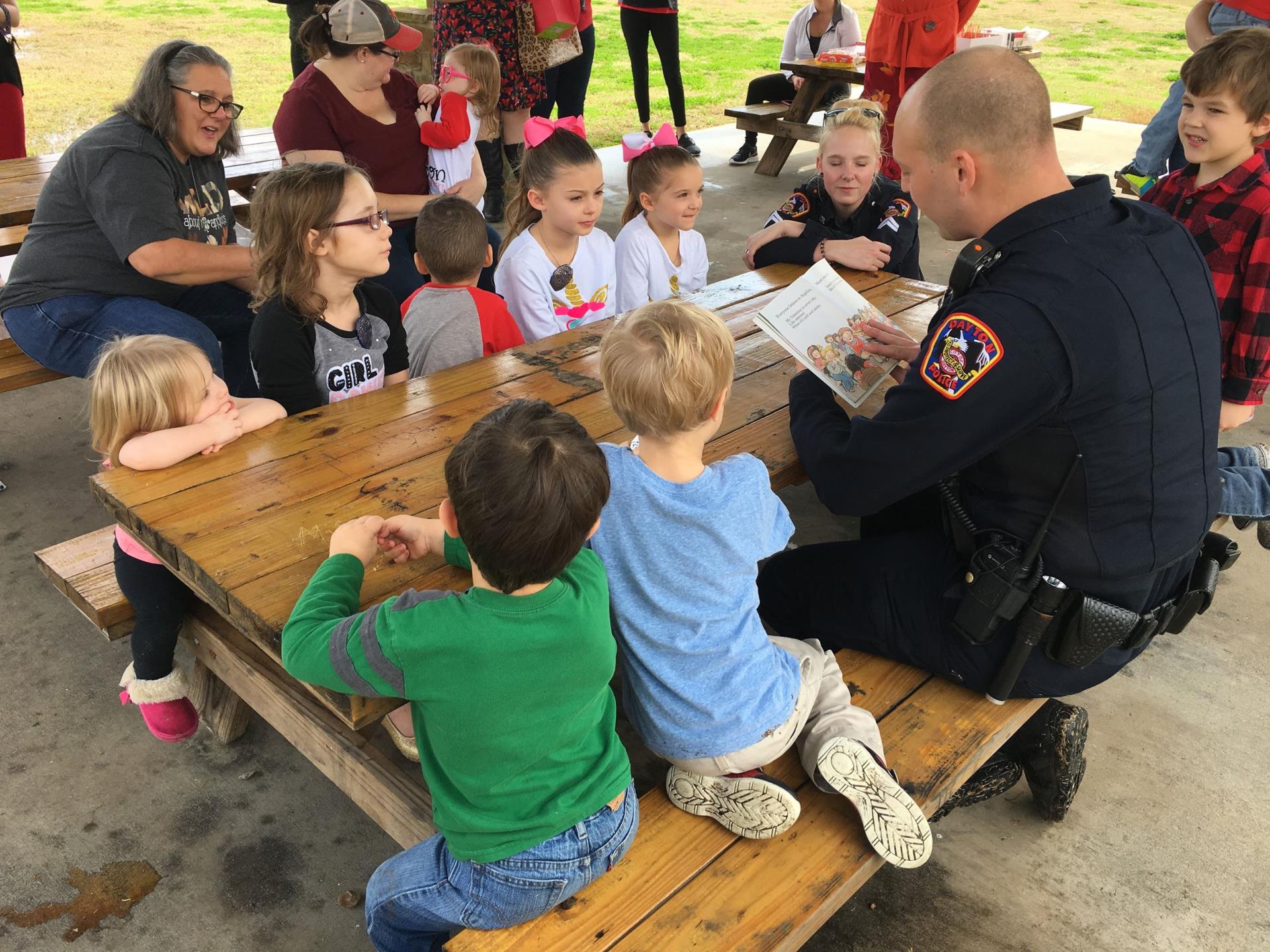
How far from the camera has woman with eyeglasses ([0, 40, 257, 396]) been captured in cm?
302

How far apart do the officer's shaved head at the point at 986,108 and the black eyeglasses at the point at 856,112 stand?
1.68 meters

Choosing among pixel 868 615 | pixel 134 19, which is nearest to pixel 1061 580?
pixel 868 615

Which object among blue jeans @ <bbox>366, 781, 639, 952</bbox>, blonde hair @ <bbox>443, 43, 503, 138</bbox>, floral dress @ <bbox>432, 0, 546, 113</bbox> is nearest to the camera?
blue jeans @ <bbox>366, 781, 639, 952</bbox>

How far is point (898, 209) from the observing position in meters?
3.57

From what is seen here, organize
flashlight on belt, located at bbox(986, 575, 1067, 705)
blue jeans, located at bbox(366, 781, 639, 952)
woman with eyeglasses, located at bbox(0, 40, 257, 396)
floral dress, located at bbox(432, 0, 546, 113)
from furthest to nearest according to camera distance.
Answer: floral dress, located at bbox(432, 0, 546, 113) → woman with eyeglasses, located at bbox(0, 40, 257, 396) → flashlight on belt, located at bbox(986, 575, 1067, 705) → blue jeans, located at bbox(366, 781, 639, 952)

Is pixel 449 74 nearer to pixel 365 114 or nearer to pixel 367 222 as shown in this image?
pixel 365 114

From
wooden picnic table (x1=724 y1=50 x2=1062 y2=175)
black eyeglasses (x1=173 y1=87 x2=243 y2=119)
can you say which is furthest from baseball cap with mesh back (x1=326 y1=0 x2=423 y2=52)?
wooden picnic table (x1=724 y1=50 x2=1062 y2=175)

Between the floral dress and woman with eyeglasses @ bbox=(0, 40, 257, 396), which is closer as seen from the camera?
woman with eyeglasses @ bbox=(0, 40, 257, 396)

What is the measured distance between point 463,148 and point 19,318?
6.03 ft

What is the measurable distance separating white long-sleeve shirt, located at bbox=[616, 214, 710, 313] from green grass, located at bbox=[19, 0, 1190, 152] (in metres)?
5.45

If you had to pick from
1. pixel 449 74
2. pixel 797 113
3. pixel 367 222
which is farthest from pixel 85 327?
pixel 797 113

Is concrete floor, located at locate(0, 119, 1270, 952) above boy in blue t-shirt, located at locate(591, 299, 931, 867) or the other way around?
the other way around

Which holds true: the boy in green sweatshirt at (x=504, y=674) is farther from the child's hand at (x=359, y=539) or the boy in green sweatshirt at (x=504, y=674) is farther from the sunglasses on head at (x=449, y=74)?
the sunglasses on head at (x=449, y=74)

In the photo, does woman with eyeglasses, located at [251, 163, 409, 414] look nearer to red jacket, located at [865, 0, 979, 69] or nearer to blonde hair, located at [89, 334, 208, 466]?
blonde hair, located at [89, 334, 208, 466]
